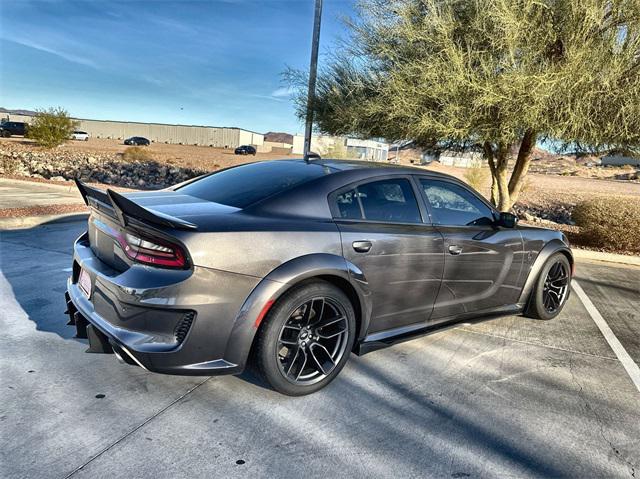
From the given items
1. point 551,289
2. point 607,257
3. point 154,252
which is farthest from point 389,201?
point 607,257

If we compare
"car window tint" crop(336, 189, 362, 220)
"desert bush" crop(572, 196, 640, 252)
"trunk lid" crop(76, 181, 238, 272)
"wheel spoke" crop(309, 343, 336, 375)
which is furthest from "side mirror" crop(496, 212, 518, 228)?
"desert bush" crop(572, 196, 640, 252)

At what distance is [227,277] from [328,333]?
89 cm

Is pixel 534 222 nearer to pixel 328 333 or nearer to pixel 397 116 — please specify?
pixel 397 116

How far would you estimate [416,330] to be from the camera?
3615 millimetres

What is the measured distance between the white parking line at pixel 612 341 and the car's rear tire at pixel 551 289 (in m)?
0.44

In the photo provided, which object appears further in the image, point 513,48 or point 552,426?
point 513,48

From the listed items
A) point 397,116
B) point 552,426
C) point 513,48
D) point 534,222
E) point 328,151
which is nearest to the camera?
point 552,426

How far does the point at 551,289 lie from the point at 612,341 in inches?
28.8

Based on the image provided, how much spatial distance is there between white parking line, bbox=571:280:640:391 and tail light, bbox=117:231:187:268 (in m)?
3.44

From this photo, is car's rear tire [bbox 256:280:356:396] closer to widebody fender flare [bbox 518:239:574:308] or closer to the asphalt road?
the asphalt road

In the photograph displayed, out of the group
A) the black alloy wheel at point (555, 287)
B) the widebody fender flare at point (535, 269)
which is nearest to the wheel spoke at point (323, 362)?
the widebody fender flare at point (535, 269)

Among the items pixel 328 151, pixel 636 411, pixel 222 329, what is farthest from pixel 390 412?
pixel 328 151

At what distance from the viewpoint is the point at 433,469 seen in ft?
7.89

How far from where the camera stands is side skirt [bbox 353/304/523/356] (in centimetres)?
330
